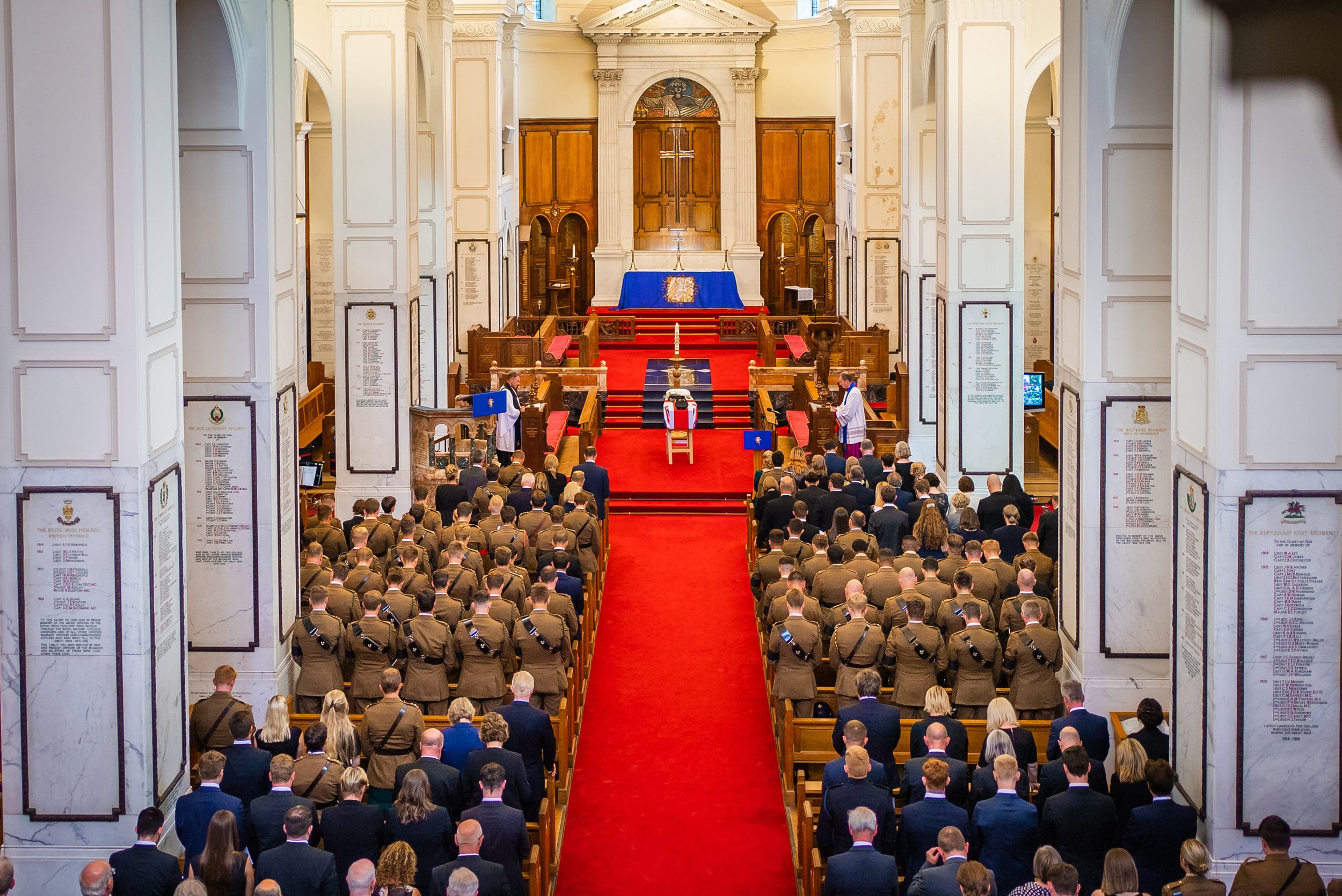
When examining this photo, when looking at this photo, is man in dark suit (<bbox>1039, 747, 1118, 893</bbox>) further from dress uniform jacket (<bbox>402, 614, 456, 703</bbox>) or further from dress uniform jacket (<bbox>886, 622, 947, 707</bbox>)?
dress uniform jacket (<bbox>402, 614, 456, 703</bbox>)

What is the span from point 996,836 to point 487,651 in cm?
447

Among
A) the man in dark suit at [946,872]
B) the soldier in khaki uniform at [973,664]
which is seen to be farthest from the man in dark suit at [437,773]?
the soldier in khaki uniform at [973,664]

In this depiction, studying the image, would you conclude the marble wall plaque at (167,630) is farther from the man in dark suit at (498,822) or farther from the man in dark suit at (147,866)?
the man in dark suit at (498,822)

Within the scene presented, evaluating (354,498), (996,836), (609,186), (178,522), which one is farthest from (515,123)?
(996,836)

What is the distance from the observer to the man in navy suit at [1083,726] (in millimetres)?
9844

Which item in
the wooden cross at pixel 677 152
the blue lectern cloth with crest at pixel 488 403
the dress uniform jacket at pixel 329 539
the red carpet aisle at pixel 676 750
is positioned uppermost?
the wooden cross at pixel 677 152

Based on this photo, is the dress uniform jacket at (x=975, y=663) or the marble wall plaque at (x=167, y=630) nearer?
the marble wall plaque at (x=167, y=630)

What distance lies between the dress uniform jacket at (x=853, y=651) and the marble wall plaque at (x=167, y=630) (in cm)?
451

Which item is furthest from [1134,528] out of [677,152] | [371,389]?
[677,152]

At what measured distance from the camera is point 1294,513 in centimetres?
905

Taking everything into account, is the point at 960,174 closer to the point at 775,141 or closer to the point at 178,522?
the point at 178,522

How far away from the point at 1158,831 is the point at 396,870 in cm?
415

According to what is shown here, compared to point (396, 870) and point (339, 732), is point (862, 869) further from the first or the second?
point (339, 732)

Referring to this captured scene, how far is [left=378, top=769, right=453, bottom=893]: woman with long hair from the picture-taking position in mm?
8531
